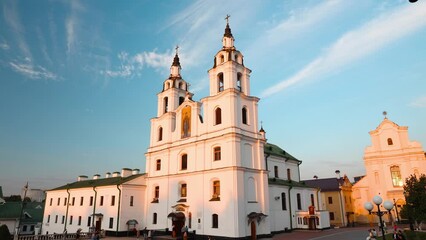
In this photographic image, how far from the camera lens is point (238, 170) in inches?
1050

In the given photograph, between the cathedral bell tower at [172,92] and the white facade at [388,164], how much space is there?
30.1 meters

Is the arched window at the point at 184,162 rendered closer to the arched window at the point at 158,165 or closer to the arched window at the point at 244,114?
the arched window at the point at 158,165

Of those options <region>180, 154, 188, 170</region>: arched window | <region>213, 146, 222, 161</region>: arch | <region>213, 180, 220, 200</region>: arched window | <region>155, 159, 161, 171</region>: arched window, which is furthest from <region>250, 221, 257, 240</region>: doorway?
<region>155, 159, 161, 171</region>: arched window

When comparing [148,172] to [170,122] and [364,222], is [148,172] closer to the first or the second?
[170,122]

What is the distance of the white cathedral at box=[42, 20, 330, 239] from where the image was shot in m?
27.2

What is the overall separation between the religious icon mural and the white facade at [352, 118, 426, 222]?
29.8m

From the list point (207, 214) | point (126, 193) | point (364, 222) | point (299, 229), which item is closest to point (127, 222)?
point (126, 193)

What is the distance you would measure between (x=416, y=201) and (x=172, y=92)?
87.6 feet

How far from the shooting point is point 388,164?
44188 mm

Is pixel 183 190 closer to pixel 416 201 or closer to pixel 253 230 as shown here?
pixel 253 230

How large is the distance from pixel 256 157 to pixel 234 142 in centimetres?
354

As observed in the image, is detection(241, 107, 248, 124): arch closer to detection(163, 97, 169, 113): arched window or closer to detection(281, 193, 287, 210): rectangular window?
detection(281, 193, 287, 210): rectangular window

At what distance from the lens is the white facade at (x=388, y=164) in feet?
139

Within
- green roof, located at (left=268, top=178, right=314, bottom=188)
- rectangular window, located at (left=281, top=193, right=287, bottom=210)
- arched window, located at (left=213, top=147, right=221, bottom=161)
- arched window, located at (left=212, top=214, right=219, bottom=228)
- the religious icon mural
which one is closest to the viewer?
arched window, located at (left=212, top=214, right=219, bottom=228)
